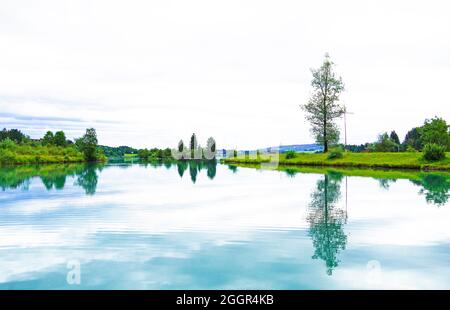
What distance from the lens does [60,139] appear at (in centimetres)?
11725

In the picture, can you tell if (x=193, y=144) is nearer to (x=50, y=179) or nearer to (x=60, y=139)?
(x=60, y=139)

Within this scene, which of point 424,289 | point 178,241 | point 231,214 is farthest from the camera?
point 231,214

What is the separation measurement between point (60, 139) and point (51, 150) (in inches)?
693

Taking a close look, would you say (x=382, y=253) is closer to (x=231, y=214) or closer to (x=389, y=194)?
(x=231, y=214)

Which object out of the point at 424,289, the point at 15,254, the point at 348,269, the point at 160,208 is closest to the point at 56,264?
the point at 15,254

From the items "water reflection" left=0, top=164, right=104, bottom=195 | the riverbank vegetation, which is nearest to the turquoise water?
"water reflection" left=0, top=164, right=104, bottom=195

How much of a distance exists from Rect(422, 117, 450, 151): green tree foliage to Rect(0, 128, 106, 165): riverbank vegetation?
244ft

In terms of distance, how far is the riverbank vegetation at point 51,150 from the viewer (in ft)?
280

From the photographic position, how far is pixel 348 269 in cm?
818

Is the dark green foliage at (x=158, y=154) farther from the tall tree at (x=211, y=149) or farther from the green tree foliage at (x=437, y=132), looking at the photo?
the green tree foliage at (x=437, y=132)

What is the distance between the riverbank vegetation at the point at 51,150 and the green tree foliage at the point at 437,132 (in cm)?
7432

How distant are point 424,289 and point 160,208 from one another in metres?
11.6

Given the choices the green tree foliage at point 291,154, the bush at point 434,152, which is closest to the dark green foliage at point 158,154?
the green tree foliage at point 291,154

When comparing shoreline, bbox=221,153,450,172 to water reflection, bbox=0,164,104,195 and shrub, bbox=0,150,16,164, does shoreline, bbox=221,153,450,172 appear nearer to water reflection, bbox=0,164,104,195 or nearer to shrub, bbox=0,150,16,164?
water reflection, bbox=0,164,104,195
